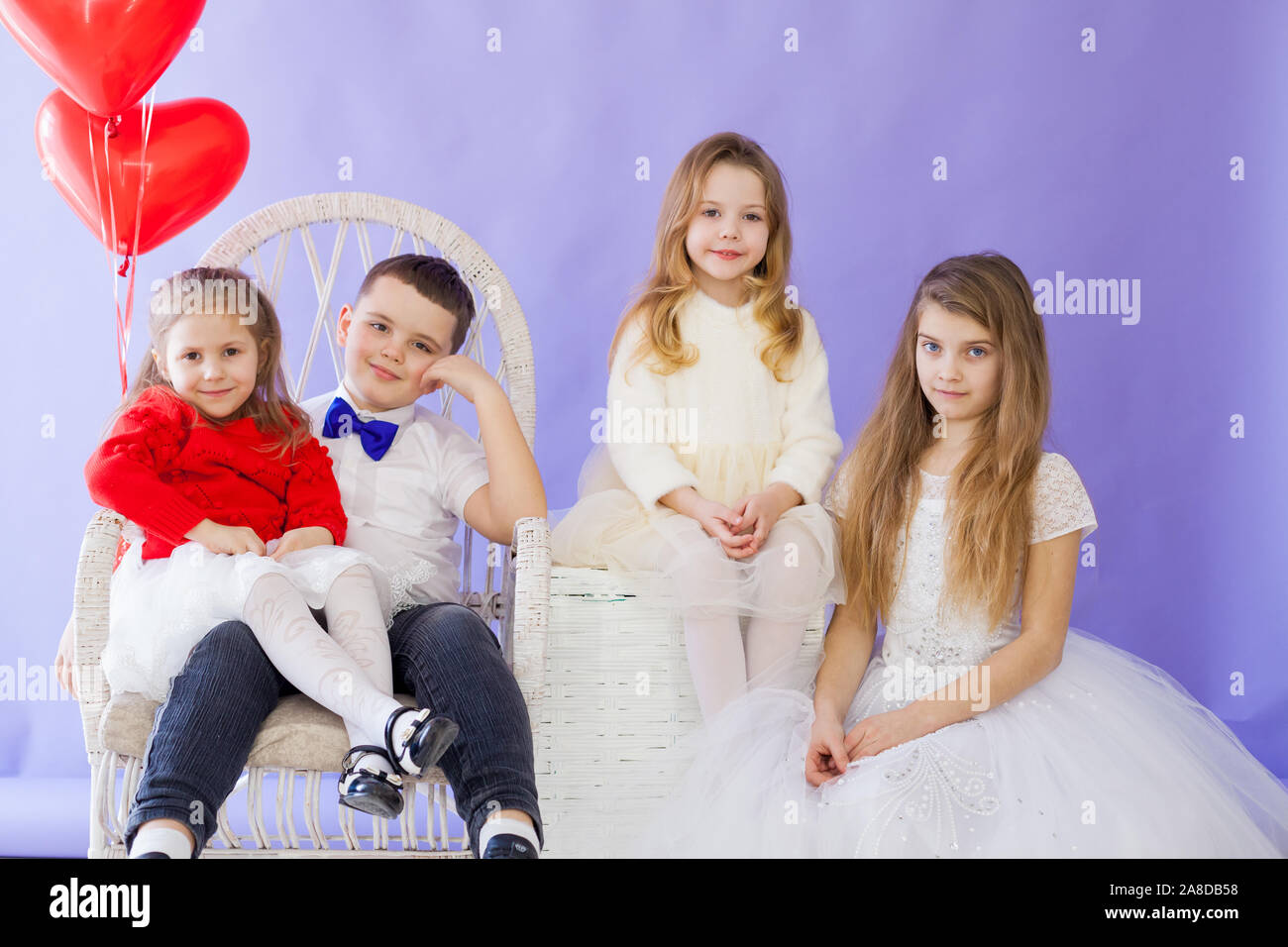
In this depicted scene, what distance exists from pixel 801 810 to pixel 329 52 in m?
2.10

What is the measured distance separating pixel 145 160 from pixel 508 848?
1429 millimetres

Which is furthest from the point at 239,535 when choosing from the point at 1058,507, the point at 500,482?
the point at 1058,507

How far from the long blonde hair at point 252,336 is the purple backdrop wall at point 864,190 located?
976 millimetres

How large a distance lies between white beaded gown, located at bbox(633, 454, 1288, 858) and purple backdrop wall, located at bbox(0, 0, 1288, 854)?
109 cm

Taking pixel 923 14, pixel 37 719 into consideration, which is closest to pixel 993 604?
pixel 923 14

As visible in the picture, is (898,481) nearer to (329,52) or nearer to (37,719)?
(329,52)

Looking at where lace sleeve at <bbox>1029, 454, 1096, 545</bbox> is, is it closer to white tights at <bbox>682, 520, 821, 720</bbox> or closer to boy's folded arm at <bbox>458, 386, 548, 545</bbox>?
white tights at <bbox>682, 520, 821, 720</bbox>

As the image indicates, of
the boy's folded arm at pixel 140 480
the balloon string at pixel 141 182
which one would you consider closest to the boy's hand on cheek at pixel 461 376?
the boy's folded arm at pixel 140 480

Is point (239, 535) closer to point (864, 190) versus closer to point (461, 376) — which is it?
point (461, 376)

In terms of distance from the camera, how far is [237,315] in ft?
6.12

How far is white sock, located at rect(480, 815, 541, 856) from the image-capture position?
1452 millimetres

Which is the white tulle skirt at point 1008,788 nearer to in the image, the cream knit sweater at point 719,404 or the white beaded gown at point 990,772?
the white beaded gown at point 990,772

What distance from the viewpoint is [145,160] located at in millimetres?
2174

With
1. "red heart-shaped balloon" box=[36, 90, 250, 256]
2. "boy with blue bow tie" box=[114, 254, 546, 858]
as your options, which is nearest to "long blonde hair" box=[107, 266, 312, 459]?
"boy with blue bow tie" box=[114, 254, 546, 858]
